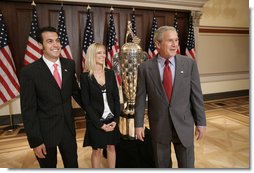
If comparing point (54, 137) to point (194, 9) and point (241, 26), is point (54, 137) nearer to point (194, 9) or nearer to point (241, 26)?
point (194, 9)

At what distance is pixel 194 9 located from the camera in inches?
229

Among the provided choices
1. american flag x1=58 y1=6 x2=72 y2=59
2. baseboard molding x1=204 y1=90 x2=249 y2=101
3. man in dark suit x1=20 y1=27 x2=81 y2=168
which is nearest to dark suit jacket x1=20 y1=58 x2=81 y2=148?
man in dark suit x1=20 y1=27 x2=81 y2=168

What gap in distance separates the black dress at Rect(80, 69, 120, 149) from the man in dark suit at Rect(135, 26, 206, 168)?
1.40ft

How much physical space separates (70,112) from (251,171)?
4.02ft

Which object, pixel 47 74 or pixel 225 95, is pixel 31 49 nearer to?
pixel 47 74

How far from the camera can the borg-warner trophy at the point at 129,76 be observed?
9.82ft

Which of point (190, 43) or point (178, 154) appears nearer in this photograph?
point (178, 154)

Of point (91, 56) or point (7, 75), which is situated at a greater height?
point (91, 56)

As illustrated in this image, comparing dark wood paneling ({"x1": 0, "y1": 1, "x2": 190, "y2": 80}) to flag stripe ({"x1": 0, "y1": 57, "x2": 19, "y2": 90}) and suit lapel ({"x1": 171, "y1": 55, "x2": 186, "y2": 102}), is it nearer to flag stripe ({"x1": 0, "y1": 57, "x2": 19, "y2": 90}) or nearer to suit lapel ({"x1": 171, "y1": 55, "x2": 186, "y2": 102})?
flag stripe ({"x1": 0, "y1": 57, "x2": 19, "y2": 90})

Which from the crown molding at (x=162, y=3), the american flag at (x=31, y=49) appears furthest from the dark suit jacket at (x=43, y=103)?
the crown molding at (x=162, y=3)

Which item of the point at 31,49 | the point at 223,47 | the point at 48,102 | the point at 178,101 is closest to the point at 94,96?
the point at 48,102

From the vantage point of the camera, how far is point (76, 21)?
4855mm

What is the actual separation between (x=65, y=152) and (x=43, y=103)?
0.41 metres

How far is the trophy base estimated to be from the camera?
3017 millimetres
